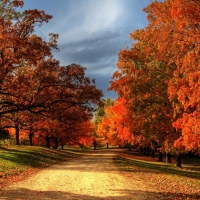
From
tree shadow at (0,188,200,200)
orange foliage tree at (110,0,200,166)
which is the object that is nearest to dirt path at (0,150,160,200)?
tree shadow at (0,188,200,200)

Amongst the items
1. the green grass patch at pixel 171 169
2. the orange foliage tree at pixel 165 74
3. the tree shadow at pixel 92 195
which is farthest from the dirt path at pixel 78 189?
the green grass patch at pixel 171 169

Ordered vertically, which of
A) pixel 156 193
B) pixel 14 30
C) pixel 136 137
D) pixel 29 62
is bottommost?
pixel 156 193

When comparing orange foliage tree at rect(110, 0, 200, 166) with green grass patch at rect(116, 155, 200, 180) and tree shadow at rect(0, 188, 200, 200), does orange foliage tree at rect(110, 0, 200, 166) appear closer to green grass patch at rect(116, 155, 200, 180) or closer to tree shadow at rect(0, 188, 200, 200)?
green grass patch at rect(116, 155, 200, 180)

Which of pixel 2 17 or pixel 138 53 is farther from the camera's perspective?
pixel 138 53

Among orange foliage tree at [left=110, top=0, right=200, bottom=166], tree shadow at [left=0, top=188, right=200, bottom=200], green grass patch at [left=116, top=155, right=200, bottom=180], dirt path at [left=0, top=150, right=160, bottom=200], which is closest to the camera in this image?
tree shadow at [left=0, top=188, right=200, bottom=200]

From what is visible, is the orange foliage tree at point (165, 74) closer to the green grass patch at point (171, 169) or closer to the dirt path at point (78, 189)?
the green grass patch at point (171, 169)

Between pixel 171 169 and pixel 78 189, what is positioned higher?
pixel 78 189

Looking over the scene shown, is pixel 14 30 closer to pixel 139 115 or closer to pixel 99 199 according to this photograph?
pixel 99 199

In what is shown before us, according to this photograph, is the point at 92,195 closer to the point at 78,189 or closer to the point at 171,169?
the point at 78,189

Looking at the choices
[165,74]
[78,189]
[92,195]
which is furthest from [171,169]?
[92,195]

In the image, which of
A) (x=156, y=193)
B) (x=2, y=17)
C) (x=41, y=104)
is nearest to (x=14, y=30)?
(x=2, y=17)

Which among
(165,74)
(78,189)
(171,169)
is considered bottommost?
(171,169)

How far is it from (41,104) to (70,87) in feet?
6.81

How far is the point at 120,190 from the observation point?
12164 millimetres
